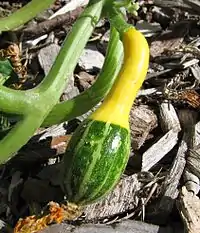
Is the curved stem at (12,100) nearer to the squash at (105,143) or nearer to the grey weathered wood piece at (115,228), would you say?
the squash at (105,143)

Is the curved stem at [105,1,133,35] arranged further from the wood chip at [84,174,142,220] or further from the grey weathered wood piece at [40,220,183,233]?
the grey weathered wood piece at [40,220,183,233]

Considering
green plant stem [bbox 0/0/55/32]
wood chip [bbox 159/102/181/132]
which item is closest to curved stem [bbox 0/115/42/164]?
green plant stem [bbox 0/0/55/32]

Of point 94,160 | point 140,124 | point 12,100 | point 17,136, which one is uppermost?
point 12,100

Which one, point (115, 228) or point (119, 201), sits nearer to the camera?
point (115, 228)

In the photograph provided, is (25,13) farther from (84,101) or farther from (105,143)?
(105,143)

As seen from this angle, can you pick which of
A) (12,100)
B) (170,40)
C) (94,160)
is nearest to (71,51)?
(12,100)

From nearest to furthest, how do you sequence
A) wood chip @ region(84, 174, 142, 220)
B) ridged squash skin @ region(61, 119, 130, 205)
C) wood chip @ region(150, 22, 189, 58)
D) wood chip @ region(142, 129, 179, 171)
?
1. ridged squash skin @ region(61, 119, 130, 205)
2. wood chip @ region(84, 174, 142, 220)
3. wood chip @ region(142, 129, 179, 171)
4. wood chip @ region(150, 22, 189, 58)

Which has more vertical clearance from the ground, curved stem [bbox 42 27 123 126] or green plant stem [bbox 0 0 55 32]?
green plant stem [bbox 0 0 55 32]

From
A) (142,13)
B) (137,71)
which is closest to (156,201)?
(137,71)
